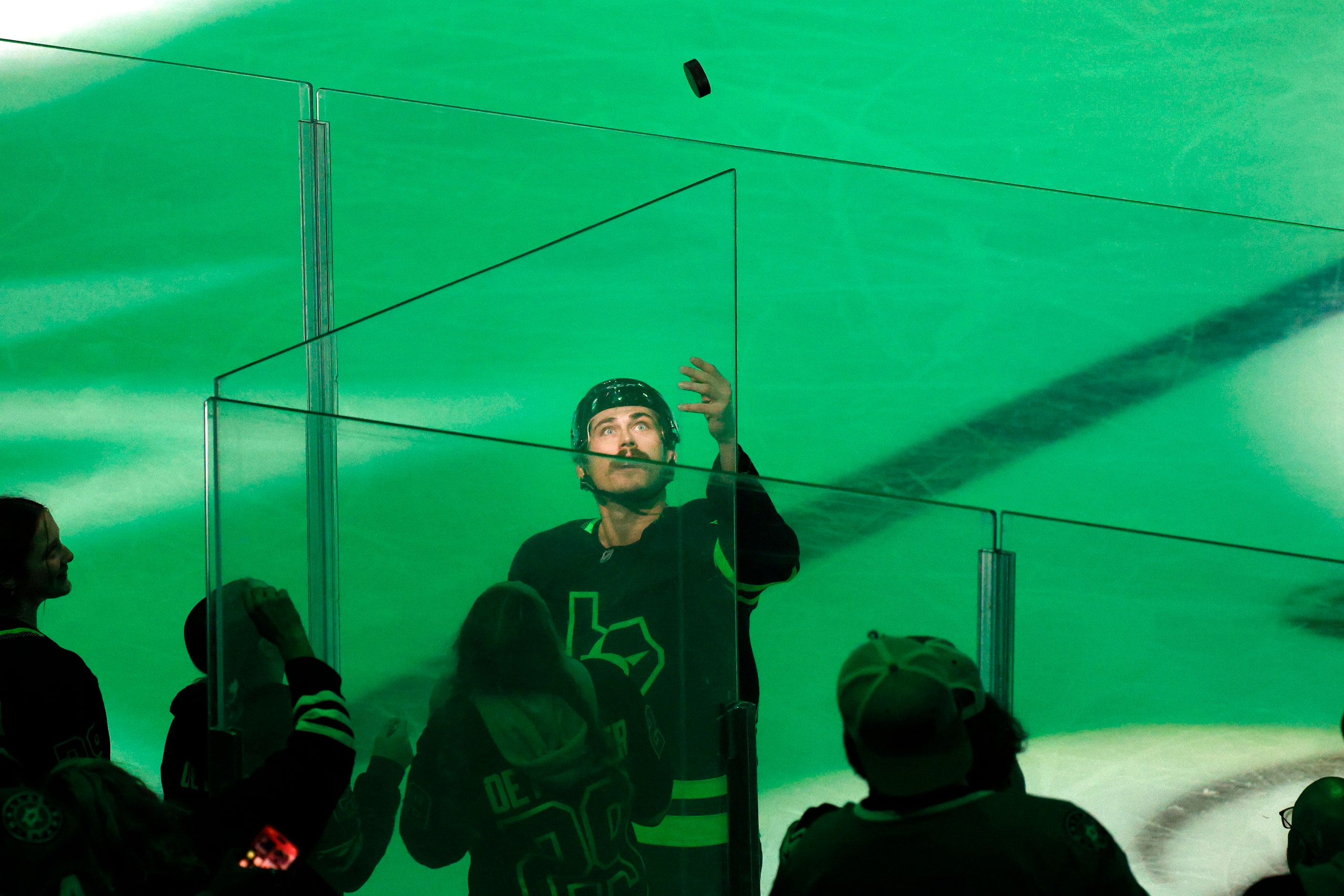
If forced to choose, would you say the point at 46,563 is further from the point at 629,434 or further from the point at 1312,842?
the point at 1312,842

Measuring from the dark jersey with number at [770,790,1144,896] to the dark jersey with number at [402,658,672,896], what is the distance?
38cm

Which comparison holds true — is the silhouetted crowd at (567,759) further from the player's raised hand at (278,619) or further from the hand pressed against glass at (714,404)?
the hand pressed against glass at (714,404)

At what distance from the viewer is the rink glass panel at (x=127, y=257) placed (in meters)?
2.15

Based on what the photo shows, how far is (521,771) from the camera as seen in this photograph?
158cm

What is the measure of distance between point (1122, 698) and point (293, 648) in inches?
39.2

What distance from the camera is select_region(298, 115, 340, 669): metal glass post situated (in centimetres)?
157

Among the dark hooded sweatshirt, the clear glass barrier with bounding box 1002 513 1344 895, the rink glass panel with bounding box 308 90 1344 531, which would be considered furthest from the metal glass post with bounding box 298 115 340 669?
the rink glass panel with bounding box 308 90 1344 531

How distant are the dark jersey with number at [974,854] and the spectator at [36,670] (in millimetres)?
925

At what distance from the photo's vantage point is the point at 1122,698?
168 cm

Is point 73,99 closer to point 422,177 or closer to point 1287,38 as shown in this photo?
point 422,177

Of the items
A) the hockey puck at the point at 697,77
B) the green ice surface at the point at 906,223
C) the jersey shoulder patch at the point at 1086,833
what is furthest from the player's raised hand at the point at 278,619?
the hockey puck at the point at 697,77

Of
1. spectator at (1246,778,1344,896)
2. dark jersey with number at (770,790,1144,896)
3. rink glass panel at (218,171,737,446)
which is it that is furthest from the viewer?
rink glass panel at (218,171,737,446)

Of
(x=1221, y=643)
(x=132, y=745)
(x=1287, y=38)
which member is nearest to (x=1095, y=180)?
(x=1287, y=38)

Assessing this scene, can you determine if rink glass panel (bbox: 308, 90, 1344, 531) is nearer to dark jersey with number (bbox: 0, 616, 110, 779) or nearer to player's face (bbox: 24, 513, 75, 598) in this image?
player's face (bbox: 24, 513, 75, 598)
